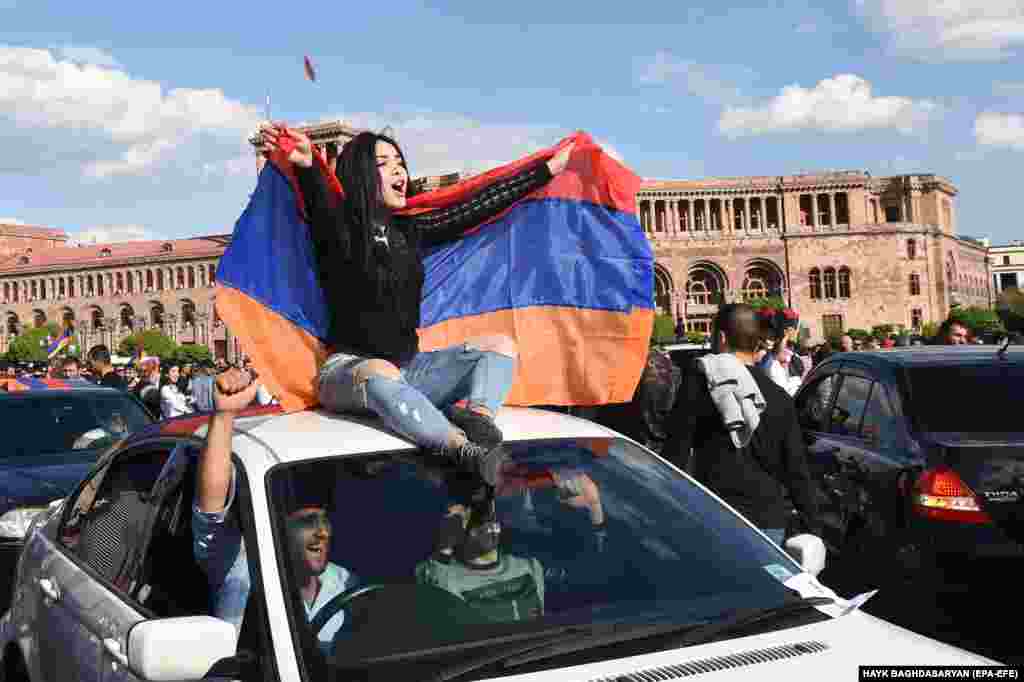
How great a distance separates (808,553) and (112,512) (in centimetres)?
203

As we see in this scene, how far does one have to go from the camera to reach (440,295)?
13.6 ft

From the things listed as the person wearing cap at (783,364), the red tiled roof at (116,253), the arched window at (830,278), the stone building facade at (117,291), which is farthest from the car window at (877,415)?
the red tiled roof at (116,253)

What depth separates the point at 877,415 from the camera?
5727mm

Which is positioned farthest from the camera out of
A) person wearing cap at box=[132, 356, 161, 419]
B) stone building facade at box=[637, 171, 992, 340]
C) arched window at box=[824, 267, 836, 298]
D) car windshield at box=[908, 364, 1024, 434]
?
arched window at box=[824, 267, 836, 298]

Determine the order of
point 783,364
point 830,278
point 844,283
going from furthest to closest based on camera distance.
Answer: point 844,283 → point 830,278 → point 783,364

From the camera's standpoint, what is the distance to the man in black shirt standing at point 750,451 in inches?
173

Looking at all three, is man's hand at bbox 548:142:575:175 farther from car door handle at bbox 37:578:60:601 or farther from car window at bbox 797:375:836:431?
car window at bbox 797:375:836:431

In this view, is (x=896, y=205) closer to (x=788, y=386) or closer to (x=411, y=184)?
(x=788, y=386)

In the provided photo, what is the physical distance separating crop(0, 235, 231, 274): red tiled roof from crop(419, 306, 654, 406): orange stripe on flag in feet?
325

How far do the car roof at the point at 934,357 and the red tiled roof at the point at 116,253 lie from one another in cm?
9758

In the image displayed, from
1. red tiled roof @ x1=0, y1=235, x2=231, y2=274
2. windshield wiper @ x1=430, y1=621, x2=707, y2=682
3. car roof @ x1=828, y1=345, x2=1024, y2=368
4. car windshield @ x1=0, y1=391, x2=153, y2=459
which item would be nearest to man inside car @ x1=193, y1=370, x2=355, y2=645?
windshield wiper @ x1=430, y1=621, x2=707, y2=682

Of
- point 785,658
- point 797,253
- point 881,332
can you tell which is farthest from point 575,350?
point 797,253

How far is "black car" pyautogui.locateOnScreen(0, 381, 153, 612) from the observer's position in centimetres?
573

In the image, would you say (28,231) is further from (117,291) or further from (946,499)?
(946,499)
